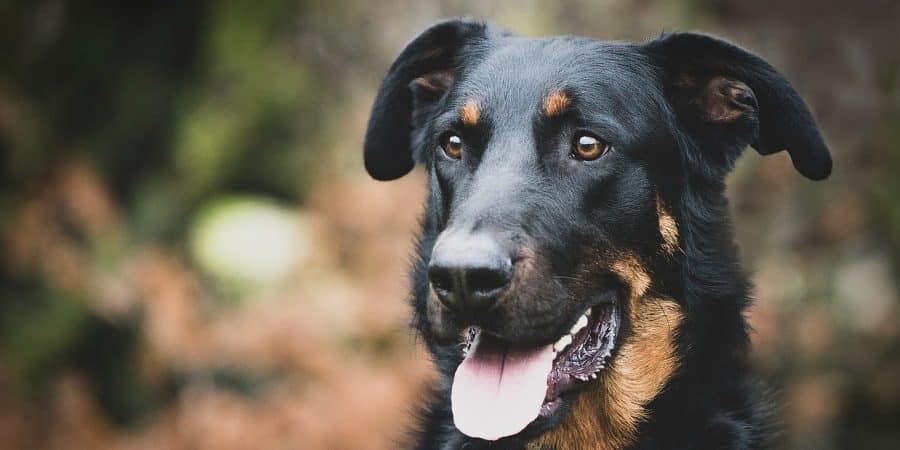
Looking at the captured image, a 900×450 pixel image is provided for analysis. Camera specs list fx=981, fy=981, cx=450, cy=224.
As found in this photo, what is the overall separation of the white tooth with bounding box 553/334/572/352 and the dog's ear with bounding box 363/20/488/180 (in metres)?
1.16

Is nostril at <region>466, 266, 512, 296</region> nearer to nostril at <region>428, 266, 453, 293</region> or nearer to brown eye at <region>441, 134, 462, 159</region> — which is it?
nostril at <region>428, 266, 453, 293</region>

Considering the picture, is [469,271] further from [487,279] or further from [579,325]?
[579,325]

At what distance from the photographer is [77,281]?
7691 mm

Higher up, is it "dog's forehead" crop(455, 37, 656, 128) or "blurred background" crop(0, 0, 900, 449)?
"dog's forehead" crop(455, 37, 656, 128)

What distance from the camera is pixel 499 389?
10.3 ft

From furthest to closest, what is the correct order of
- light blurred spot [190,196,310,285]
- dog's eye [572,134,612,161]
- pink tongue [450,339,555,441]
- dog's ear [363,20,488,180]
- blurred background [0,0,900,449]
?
light blurred spot [190,196,310,285]
blurred background [0,0,900,449]
dog's ear [363,20,488,180]
dog's eye [572,134,612,161]
pink tongue [450,339,555,441]

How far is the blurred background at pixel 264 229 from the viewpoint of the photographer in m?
7.31

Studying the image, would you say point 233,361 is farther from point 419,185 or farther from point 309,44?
point 309,44

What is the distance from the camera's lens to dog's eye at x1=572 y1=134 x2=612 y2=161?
334cm

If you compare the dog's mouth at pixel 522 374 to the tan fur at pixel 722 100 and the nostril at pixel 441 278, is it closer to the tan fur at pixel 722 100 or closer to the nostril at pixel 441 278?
the nostril at pixel 441 278

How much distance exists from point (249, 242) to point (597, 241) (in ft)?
16.9

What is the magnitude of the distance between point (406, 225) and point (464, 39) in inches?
152

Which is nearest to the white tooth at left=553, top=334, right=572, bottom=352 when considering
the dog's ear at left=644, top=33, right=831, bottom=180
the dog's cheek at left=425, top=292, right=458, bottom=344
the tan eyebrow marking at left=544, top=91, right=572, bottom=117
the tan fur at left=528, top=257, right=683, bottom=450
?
the tan fur at left=528, top=257, right=683, bottom=450

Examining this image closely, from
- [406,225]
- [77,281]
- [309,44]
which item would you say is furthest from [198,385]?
[309,44]
